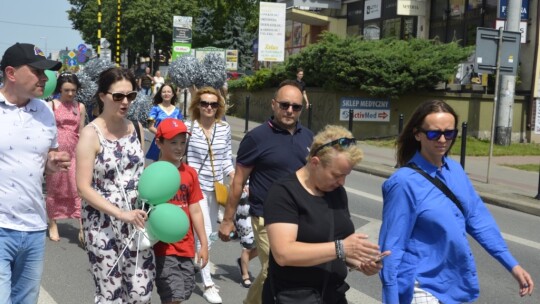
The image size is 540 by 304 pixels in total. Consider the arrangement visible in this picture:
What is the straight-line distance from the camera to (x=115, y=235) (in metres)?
4.22

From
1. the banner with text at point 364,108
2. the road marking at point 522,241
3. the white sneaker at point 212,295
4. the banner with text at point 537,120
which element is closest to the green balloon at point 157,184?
the white sneaker at point 212,295

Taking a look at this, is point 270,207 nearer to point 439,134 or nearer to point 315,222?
point 315,222

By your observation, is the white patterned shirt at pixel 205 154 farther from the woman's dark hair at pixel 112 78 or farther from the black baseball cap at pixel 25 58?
the black baseball cap at pixel 25 58

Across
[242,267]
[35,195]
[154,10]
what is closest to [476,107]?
[242,267]

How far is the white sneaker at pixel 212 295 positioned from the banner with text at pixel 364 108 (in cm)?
1673

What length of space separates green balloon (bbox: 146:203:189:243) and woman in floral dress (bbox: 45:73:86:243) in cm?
424

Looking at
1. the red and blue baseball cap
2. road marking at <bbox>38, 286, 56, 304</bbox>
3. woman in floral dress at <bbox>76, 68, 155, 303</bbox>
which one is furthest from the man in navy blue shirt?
road marking at <bbox>38, 286, 56, 304</bbox>

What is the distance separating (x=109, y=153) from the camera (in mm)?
4207

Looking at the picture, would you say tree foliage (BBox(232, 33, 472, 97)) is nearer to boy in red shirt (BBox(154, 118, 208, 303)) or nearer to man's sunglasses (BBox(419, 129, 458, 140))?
boy in red shirt (BBox(154, 118, 208, 303))

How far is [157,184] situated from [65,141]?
4450 millimetres

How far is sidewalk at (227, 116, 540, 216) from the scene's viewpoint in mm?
12250

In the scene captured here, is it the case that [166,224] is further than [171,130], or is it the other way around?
[171,130]

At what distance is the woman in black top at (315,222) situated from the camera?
124 inches

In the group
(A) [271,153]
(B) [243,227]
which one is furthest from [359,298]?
(A) [271,153]
